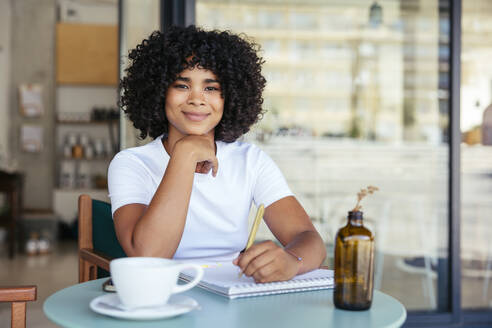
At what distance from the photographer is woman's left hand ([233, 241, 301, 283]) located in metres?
1.03

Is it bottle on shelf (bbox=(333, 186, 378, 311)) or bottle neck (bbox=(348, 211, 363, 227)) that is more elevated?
bottle neck (bbox=(348, 211, 363, 227))

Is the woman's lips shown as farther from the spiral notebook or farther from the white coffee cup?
the white coffee cup

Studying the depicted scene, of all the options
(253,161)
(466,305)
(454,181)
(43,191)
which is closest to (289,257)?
(253,161)

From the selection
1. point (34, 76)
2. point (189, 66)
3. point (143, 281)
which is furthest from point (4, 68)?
point (143, 281)

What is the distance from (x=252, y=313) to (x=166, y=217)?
36 centimetres

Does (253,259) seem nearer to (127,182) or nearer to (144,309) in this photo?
(144,309)

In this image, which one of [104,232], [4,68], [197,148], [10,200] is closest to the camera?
[197,148]

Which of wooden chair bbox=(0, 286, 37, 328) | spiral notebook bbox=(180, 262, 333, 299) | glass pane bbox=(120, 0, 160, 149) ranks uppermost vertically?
glass pane bbox=(120, 0, 160, 149)

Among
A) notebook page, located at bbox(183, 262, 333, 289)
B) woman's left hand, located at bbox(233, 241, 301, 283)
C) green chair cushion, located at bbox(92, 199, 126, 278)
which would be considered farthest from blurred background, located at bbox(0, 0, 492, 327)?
woman's left hand, located at bbox(233, 241, 301, 283)

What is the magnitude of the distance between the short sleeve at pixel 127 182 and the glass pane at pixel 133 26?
3.89 ft

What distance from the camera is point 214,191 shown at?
58.0 inches

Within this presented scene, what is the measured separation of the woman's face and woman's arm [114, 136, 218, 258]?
21 cm

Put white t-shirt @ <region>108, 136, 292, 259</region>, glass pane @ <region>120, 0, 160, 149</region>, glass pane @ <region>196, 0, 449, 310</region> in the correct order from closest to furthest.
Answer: white t-shirt @ <region>108, 136, 292, 259</region> < glass pane @ <region>120, 0, 160, 149</region> < glass pane @ <region>196, 0, 449, 310</region>

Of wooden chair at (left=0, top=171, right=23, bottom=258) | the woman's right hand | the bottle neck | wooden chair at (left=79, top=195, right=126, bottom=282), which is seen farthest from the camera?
wooden chair at (left=0, top=171, right=23, bottom=258)
